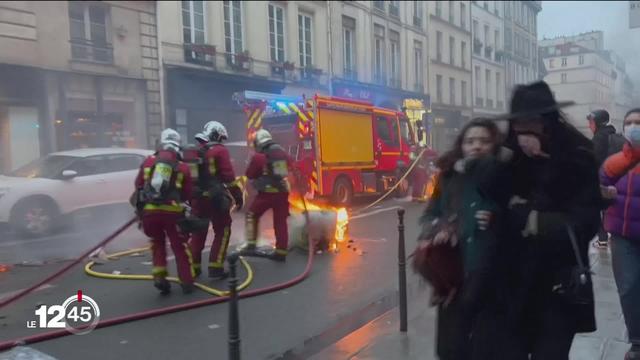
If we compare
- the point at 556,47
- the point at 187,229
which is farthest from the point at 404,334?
the point at 556,47

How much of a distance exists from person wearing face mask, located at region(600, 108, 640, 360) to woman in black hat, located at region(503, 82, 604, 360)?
1319 millimetres

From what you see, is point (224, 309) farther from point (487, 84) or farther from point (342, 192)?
point (487, 84)

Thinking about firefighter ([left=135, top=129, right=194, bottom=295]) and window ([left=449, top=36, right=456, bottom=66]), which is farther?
window ([left=449, top=36, right=456, bottom=66])

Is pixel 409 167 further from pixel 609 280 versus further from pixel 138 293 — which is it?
pixel 138 293

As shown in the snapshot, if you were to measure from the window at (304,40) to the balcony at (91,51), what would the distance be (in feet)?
31.2

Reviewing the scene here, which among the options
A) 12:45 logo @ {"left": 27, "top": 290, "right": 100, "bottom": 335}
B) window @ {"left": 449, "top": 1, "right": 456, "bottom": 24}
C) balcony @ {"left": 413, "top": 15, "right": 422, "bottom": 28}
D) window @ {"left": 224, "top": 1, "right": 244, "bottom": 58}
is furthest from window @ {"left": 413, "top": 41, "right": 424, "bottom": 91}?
12:45 logo @ {"left": 27, "top": 290, "right": 100, "bottom": 335}

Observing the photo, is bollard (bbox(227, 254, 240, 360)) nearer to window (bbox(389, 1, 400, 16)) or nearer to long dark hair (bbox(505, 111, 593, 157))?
long dark hair (bbox(505, 111, 593, 157))

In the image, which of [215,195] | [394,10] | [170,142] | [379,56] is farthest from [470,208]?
[394,10]

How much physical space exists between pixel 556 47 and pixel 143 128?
48.1 feet

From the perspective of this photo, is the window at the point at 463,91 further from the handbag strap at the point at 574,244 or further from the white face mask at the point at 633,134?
the handbag strap at the point at 574,244

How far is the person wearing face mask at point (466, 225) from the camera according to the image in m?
2.50

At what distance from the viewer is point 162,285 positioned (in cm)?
589

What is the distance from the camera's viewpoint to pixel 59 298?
5914 millimetres

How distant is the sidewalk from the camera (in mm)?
4137
